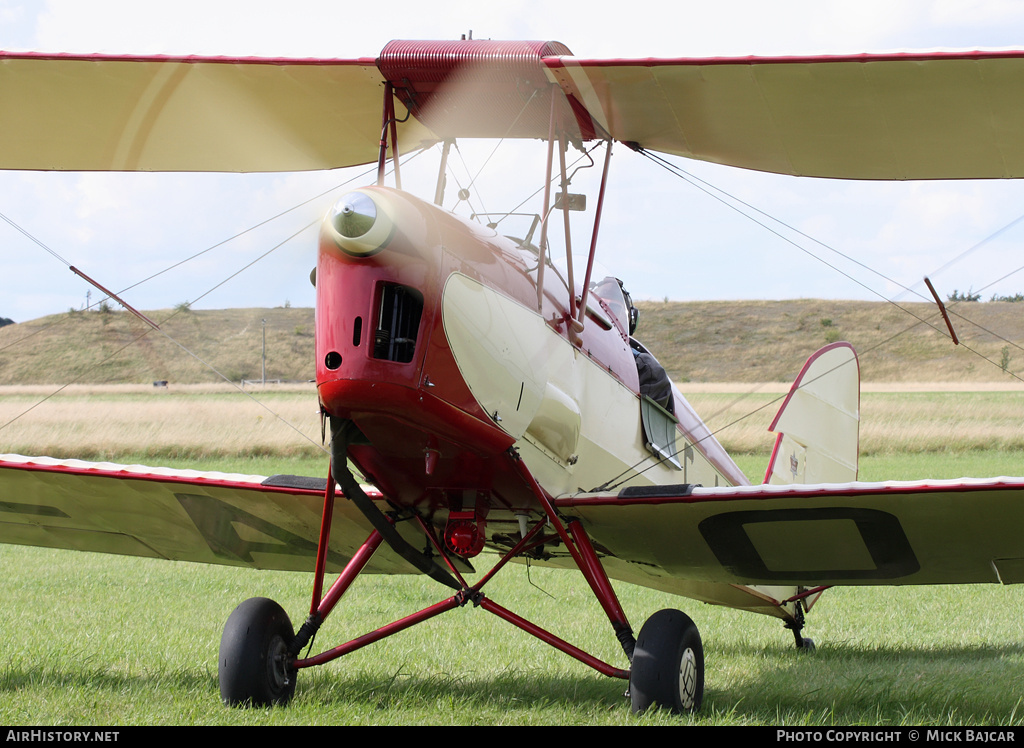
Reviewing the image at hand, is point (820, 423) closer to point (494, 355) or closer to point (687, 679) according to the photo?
point (687, 679)

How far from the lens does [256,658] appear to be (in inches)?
187

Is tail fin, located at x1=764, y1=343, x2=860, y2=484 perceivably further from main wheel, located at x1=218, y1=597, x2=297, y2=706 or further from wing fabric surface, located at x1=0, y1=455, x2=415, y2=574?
main wheel, located at x1=218, y1=597, x2=297, y2=706

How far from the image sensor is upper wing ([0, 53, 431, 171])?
5.59 meters

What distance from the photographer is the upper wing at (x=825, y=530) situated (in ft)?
15.1

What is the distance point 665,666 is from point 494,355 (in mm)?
1659

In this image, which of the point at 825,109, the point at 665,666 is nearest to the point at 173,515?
the point at 665,666

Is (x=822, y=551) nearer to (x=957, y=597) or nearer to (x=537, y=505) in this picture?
(x=537, y=505)

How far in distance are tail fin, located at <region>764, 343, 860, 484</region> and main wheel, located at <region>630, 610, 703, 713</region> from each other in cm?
372

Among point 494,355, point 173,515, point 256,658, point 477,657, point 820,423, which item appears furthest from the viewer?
point 820,423

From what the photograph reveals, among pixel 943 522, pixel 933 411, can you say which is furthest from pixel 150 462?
pixel 933 411

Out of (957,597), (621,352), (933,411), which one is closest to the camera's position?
(621,352)

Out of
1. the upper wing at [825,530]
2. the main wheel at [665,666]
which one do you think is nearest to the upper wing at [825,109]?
the upper wing at [825,530]

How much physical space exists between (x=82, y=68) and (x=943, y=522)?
5.26m
